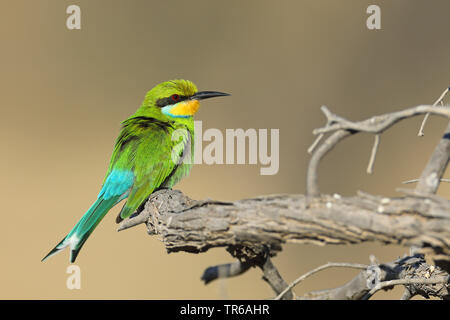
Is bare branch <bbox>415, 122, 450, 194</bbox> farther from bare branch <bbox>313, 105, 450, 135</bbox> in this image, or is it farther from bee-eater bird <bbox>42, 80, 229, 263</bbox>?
bee-eater bird <bbox>42, 80, 229, 263</bbox>

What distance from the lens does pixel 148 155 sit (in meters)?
2.02

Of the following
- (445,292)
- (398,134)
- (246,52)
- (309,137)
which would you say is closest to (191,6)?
(246,52)

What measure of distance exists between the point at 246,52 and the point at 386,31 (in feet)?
2.83

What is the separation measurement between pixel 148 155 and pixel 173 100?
35cm

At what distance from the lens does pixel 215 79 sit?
11.2ft

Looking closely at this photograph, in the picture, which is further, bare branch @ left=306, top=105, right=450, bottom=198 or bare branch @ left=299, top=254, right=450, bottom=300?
bare branch @ left=299, top=254, right=450, bottom=300

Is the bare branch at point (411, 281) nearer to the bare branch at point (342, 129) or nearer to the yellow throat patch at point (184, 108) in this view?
the bare branch at point (342, 129)

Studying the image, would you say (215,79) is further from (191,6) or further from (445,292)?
(445,292)

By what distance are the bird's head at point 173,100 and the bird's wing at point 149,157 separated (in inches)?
6.8

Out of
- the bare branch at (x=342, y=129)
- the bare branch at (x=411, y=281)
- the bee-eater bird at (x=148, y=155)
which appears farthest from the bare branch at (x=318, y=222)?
the bee-eater bird at (x=148, y=155)

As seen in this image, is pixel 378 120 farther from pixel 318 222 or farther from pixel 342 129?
pixel 318 222

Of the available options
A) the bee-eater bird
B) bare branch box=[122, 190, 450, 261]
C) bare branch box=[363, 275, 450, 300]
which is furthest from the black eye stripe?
bare branch box=[363, 275, 450, 300]

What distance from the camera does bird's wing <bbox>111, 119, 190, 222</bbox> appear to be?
1960mm

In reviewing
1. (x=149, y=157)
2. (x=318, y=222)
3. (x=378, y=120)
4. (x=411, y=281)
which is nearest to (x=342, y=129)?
(x=378, y=120)
